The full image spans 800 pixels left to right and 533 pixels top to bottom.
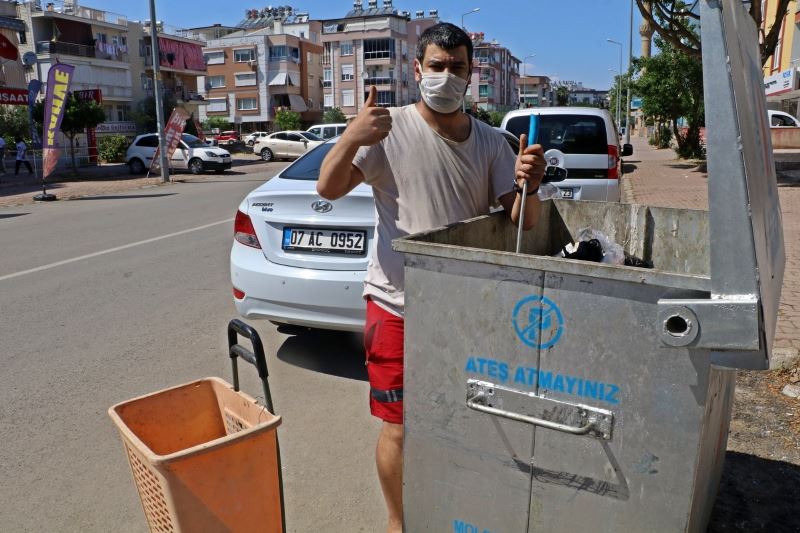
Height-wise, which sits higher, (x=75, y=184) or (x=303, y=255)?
(x=303, y=255)

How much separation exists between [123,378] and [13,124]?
33.4m

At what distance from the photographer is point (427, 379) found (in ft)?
6.72

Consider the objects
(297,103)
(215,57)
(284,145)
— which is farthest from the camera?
(215,57)

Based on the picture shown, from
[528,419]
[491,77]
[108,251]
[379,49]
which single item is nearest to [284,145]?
[108,251]

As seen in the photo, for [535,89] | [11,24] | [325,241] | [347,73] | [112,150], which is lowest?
[112,150]

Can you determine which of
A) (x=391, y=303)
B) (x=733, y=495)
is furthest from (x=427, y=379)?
(x=733, y=495)

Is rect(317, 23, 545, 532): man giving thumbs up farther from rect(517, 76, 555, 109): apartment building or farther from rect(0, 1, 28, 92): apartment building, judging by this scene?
rect(517, 76, 555, 109): apartment building

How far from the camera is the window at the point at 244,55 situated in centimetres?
7162

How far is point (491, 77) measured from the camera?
110m

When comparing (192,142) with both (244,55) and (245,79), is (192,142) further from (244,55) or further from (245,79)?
(244,55)

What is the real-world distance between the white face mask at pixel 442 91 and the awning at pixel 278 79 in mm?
71605

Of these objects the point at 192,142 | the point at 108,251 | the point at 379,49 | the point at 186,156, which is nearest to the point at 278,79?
the point at 379,49

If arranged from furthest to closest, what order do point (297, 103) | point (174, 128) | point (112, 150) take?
point (297, 103) < point (112, 150) < point (174, 128)

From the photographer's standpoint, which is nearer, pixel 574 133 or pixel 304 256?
pixel 304 256
